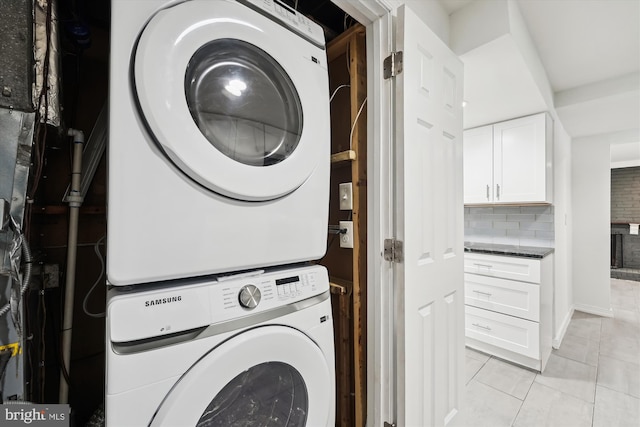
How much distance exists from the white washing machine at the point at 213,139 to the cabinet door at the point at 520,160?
2.53 m

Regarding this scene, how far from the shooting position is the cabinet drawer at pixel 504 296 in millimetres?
2248

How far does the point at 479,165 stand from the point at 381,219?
7.91ft

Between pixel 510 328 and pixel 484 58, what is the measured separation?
2.16 m

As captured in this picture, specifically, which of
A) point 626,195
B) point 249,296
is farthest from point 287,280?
point 626,195

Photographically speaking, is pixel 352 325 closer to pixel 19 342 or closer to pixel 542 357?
pixel 19 342

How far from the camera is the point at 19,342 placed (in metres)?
0.59

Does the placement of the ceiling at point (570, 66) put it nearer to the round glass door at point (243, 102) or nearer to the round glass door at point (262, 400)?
the round glass door at point (243, 102)

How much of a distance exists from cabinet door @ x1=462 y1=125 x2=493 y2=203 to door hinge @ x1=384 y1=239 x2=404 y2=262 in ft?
7.67

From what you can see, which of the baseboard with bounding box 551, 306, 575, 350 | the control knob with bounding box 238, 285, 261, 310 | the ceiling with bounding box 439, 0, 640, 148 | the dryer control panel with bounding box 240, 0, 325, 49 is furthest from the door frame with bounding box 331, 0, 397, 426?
the baseboard with bounding box 551, 306, 575, 350

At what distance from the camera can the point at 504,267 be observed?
7.97ft

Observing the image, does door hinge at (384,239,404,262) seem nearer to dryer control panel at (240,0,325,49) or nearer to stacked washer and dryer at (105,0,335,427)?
stacked washer and dryer at (105,0,335,427)

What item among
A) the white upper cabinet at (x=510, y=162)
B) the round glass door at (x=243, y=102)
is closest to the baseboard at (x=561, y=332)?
the white upper cabinet at (x=510, y=162)

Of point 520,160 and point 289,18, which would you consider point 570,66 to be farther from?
point 289,18

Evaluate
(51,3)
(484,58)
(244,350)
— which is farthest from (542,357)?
(51,3)
